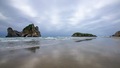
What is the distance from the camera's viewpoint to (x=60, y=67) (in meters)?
3.17

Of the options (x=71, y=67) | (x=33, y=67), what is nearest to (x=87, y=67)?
(x=71, y=67)

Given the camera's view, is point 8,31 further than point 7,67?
Yes

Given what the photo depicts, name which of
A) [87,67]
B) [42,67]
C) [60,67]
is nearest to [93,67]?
[87,67]

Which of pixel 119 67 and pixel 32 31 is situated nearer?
pixel 119 67

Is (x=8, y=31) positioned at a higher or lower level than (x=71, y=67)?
higher

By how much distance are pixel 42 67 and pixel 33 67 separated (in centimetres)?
33

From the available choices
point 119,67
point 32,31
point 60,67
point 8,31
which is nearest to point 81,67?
point 60,67

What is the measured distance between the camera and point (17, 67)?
324 centimetres

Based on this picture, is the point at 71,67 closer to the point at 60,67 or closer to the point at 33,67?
the point at 60,67

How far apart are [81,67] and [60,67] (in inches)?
29.7

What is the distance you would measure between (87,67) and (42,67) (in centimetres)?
162

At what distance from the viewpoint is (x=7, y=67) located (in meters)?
3.23

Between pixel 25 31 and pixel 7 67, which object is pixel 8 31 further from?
pixel 7 67

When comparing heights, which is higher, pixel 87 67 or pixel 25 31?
pixel 25 31
